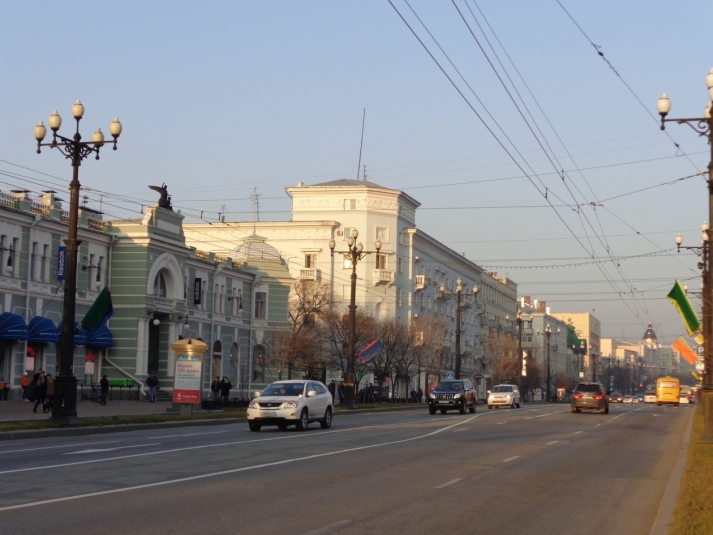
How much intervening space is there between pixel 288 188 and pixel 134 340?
36.9 meters

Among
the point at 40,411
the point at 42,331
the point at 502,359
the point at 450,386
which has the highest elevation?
the point at 502,359

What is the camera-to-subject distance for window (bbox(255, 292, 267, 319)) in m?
71.4

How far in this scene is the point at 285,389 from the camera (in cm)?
2991

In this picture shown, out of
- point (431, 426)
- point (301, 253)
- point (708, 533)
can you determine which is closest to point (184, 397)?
point (431, 426)

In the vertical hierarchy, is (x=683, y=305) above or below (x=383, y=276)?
below

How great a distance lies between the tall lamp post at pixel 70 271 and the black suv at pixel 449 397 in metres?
21.3

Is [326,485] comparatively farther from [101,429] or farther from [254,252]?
[254,252]

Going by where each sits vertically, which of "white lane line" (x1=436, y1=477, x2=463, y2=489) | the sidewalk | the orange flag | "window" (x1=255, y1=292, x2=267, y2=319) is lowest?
"white lane line" (x1=436, y1=477, x2=463, y2=489)

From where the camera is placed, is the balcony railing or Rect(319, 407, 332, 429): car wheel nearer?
Rect(319, 407, 332, 429): car wheel

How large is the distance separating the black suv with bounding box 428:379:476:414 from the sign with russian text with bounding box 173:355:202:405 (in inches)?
542

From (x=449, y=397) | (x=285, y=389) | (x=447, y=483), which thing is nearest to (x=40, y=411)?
(x=285, y=389)

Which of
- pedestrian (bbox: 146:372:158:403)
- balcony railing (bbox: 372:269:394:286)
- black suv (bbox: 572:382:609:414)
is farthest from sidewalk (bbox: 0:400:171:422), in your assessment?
balcony railing (bbox: 372:269:394:286)

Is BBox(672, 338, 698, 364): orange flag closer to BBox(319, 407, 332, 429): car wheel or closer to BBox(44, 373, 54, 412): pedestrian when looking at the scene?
BBox(319, 407, 332, 429): car wheel

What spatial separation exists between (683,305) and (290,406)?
16.4 meters
